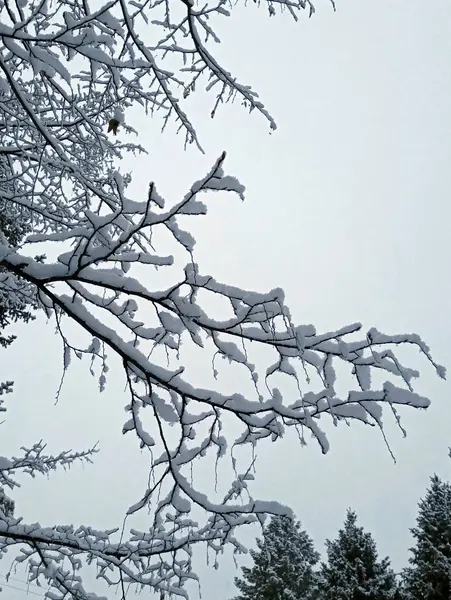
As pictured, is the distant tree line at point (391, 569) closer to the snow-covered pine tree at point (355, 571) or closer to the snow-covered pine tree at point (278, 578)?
the snow-covered pine tree at point (355, 571)

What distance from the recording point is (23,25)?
1.77 m

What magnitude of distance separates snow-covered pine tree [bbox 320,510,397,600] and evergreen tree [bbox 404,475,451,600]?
71 centimetres

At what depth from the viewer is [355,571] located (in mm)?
13422

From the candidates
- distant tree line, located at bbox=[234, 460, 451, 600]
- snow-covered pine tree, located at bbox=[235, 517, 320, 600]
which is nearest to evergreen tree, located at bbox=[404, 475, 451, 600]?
distant tree line, located at bbox=[234, 460, 451, 600]

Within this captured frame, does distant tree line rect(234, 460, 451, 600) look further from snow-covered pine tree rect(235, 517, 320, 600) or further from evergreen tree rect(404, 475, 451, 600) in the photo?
snow-covered pine tree rect(235, 517, 320, 600)

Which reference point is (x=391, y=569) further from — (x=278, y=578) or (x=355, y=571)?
(x=278, y=578)

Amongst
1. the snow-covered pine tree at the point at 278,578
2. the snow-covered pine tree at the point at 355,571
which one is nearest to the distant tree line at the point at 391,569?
the snow-covered pine tree at the point at 355,571

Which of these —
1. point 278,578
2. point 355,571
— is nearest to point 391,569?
point 355,571

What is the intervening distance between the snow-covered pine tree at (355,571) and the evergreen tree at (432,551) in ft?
2.33

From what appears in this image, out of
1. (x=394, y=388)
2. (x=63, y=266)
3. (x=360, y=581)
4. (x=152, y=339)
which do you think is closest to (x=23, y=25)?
(x=63, y=266)

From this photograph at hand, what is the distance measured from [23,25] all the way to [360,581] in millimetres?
15427

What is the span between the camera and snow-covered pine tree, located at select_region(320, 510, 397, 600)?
1312 centimetres

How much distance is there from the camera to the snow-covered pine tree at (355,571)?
517 inches

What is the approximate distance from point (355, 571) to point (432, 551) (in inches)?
89.9
